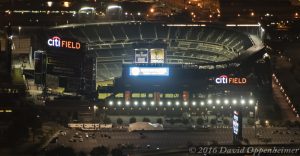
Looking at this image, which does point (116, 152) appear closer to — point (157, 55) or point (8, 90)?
point (8, 90)

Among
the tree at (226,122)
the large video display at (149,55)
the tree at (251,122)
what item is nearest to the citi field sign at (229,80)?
the tree at (226,122)

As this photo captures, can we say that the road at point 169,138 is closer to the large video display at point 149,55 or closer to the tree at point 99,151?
the tree at point 99,151

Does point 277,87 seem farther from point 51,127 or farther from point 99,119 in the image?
point 51,127

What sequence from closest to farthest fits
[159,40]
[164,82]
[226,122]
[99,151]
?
[99,151] < [226,122] < [164,82] < [159,40]

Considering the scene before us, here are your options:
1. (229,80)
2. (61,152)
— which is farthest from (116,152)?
(229,80)

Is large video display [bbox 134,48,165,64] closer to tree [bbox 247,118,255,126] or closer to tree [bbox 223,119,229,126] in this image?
tree [bbox 223,119,229,126]

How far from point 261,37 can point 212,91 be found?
169 ft

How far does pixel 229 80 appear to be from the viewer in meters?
127

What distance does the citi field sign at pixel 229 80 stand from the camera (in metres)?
126

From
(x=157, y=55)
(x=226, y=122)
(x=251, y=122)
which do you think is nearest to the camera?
(x=251, y=122)

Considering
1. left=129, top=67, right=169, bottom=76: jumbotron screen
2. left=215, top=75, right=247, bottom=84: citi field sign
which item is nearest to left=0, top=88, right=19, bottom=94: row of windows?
left=129, top=67, right=169, bottom=76: jumbotron screen

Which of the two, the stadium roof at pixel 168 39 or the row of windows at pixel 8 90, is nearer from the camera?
the row of windows at pixel 8 90

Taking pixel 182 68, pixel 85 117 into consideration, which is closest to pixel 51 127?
pixel 85 117

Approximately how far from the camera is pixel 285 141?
359 ft
